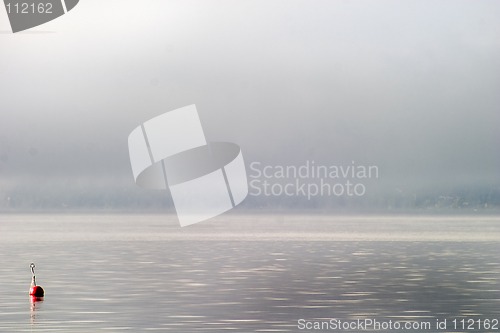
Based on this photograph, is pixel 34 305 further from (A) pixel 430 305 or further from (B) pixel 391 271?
(B) pixel 391 271

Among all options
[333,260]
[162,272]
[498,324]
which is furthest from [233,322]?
[333,260]

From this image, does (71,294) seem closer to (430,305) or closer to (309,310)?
(309,310)

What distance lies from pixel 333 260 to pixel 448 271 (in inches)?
639

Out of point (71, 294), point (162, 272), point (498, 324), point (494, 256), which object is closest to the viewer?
point (498, 324)

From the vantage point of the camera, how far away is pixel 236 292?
176 feet

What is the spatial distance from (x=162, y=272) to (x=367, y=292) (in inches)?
766

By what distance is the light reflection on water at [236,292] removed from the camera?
41562 mm

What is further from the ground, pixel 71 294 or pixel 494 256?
pixel 71 294

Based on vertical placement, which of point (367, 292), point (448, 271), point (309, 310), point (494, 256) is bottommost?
point (494, 256)

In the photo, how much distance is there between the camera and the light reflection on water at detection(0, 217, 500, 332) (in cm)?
4156

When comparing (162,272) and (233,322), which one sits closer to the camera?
(233,322)

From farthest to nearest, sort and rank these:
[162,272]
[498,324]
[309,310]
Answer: [162,272] → [309,310] → [498,324]

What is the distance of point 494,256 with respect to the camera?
94.0 metres

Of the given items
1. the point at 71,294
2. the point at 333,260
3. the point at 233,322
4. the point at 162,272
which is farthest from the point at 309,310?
the point at 333,260
